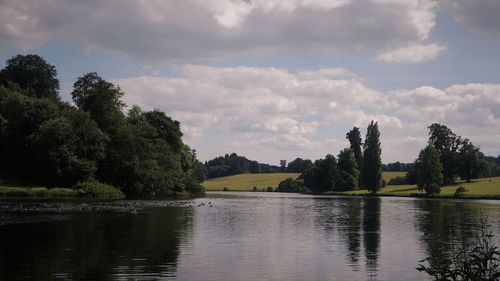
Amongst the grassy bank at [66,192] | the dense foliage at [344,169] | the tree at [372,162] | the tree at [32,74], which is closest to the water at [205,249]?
the grassy bank at [66,192]

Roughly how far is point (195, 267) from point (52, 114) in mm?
88390

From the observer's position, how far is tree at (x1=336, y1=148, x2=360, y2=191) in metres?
183

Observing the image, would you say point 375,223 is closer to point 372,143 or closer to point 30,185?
point 30,185

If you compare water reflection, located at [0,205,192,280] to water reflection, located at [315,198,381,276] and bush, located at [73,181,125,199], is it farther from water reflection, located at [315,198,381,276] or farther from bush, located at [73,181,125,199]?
bush, located at [73,181,125,199]

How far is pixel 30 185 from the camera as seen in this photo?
92.0 m

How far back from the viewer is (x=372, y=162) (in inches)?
6585

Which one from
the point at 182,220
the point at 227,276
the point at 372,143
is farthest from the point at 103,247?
the point at 372,143

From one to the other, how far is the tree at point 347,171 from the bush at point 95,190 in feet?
347

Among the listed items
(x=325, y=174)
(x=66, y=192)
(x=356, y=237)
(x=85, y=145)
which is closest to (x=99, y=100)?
(x=85, y=145)

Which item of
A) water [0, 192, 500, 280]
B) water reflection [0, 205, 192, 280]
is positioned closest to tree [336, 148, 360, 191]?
water [0, 192, 500, 280]

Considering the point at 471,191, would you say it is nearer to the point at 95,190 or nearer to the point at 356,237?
the point at 95,190

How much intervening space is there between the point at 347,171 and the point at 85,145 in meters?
112

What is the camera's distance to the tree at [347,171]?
183 m

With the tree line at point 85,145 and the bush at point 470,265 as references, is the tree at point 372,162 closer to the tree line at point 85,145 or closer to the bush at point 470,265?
the tree line at point 85,145
